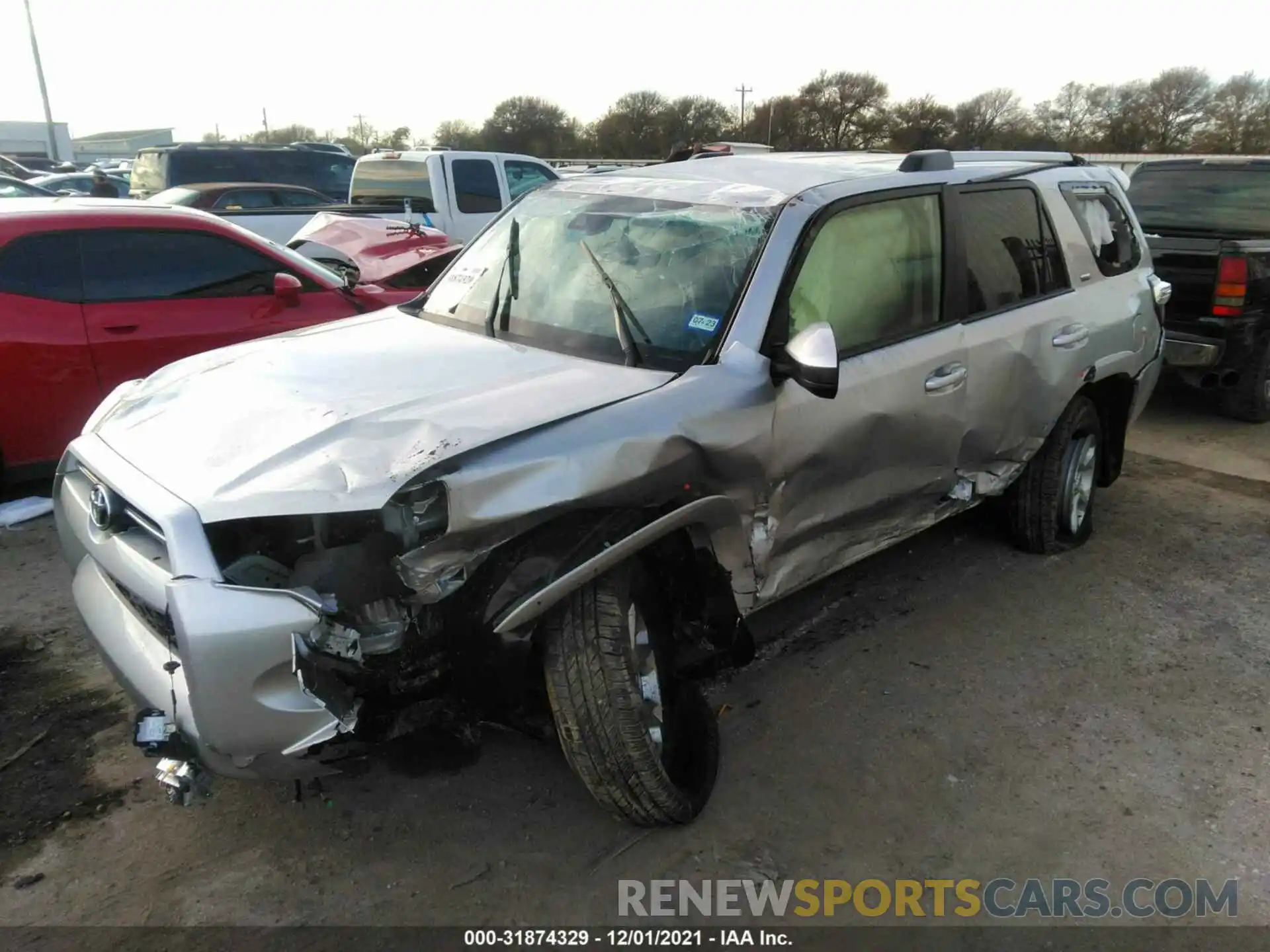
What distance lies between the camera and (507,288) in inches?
140

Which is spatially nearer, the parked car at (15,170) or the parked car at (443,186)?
the parked car at (443,186)

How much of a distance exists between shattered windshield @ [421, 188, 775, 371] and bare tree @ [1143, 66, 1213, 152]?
138 ft

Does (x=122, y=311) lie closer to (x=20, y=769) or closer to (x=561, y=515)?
(x=20, y=769)

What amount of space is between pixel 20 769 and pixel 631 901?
203cm

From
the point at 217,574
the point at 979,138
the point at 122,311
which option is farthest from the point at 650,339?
the point at 979,138

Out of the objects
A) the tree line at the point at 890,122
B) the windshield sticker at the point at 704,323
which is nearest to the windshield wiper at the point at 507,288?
the windshield sticker at the point at 704,323

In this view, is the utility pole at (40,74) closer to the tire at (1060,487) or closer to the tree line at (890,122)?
the tree line at (890,122)

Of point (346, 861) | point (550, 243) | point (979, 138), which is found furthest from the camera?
point (979, 138)

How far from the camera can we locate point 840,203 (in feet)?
10.9

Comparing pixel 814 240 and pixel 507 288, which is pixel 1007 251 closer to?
pixel 814 240

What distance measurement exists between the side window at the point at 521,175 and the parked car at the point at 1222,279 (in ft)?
21.5

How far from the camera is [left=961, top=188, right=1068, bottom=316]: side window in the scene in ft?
12.7

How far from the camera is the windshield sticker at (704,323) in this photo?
3010 mm

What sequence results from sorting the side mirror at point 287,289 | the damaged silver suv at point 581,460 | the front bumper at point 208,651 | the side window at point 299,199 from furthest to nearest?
the side window at point 299,199
the side mirror at point 287,289
the damaged silver suv at point 581,460
the front bumper at point 208,651
